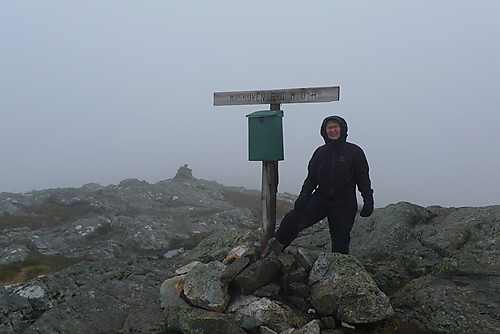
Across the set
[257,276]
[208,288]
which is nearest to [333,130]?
[257,276]

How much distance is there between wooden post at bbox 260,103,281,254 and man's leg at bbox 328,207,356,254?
201 cm

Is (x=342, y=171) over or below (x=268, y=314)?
over

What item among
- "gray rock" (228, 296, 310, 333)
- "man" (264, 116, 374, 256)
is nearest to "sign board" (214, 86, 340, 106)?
"man" (264, 116, 374, 256)

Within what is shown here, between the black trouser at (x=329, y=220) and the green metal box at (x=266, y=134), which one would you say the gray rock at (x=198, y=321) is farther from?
the green metal box at (x=266, y=134)

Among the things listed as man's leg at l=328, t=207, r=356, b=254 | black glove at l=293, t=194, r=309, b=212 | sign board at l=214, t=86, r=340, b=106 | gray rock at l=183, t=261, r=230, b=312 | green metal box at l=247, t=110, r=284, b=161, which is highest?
sign board at l=214, t=86, r=340, b=106

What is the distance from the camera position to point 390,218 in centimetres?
1259

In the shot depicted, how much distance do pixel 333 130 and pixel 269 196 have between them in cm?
297

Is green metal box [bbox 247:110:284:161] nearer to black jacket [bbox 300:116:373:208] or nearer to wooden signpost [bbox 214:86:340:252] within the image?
wooden signpost [bbox 214:86:340:252]

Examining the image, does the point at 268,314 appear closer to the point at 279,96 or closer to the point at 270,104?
the point at 270,104

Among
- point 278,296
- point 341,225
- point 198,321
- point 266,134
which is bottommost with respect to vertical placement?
point 198,321

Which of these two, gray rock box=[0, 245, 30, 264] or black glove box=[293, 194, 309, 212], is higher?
black glove box=[293, 194, 309, 212]

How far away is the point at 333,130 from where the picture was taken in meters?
8.91

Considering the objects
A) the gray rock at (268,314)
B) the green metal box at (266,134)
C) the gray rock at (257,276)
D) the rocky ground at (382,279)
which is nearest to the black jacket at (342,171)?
the green metal box at (266,134)

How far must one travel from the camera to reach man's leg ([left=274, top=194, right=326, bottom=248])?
924 centimetres
